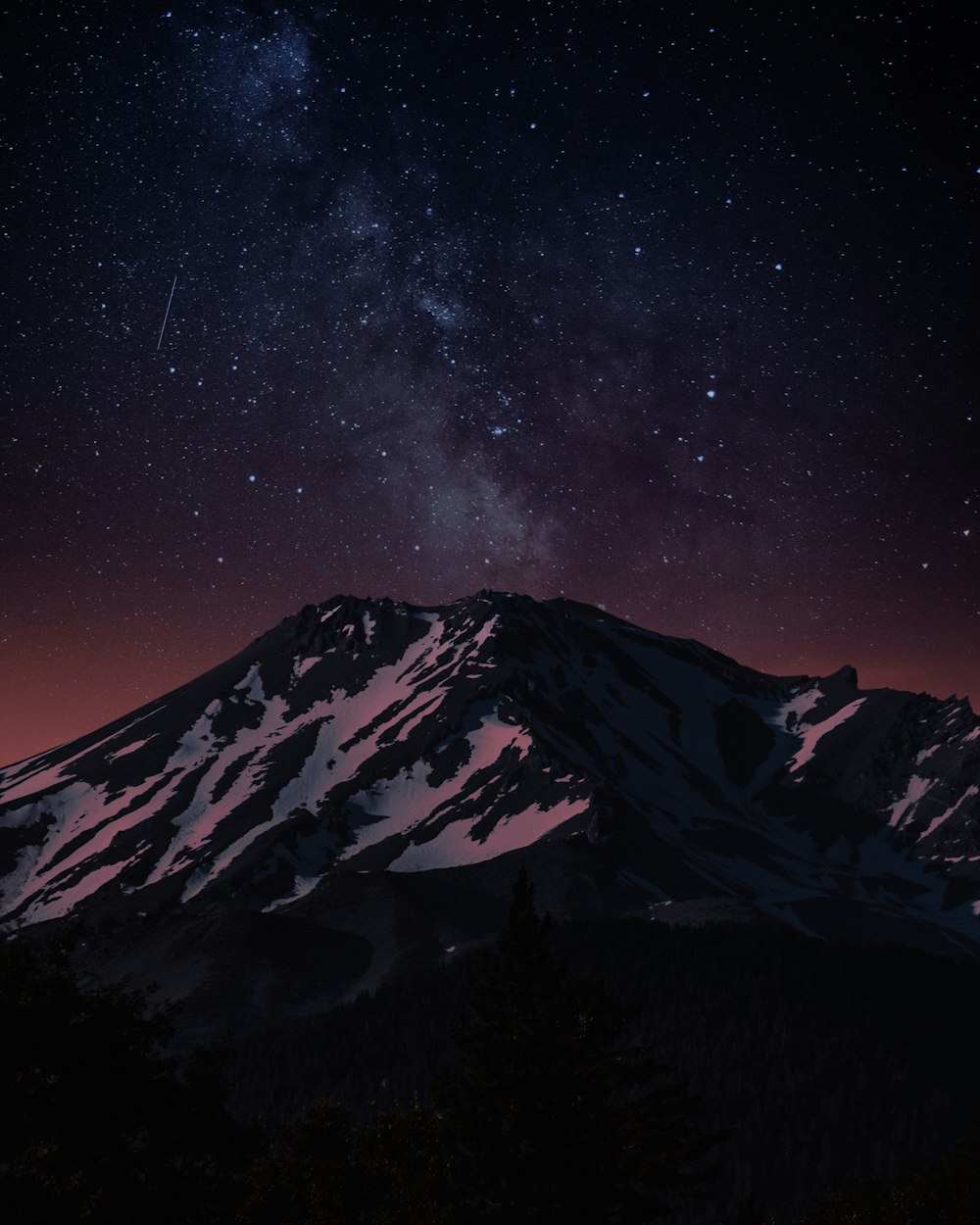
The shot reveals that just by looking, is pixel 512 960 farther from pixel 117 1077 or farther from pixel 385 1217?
pixel 117 1077

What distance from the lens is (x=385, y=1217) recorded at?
24.9 meters

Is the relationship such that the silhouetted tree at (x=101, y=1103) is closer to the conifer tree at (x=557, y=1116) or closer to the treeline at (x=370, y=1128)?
the treeline at (x=370, y=1128)

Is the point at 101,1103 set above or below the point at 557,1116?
above

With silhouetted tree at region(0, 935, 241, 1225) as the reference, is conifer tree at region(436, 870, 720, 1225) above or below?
below

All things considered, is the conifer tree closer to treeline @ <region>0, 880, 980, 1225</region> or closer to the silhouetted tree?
treeline @ <region>0, 880, 980, 1225</region>

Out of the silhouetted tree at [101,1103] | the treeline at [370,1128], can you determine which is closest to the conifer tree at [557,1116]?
the treeline at [370,1128]

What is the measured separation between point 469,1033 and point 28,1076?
11.3m

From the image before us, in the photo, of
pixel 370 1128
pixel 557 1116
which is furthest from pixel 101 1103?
pixel 557 1116

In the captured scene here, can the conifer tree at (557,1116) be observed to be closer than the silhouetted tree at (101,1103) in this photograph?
No

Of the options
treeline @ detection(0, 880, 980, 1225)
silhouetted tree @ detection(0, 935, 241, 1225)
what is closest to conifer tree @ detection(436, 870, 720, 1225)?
treeline @ detection(0, 880, 980, 1225)

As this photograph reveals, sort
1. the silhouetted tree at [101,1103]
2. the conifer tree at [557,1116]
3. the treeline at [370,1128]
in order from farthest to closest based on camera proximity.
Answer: the conifer tree at [557,1116]
the treeline at [370,1128]
the silhouetted tree at [101,1103]

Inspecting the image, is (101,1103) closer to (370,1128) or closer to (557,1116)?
(370,1128)

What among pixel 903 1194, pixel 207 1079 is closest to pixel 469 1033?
pixel 207 1079

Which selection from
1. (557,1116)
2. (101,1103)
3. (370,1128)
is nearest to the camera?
(101,1103)
